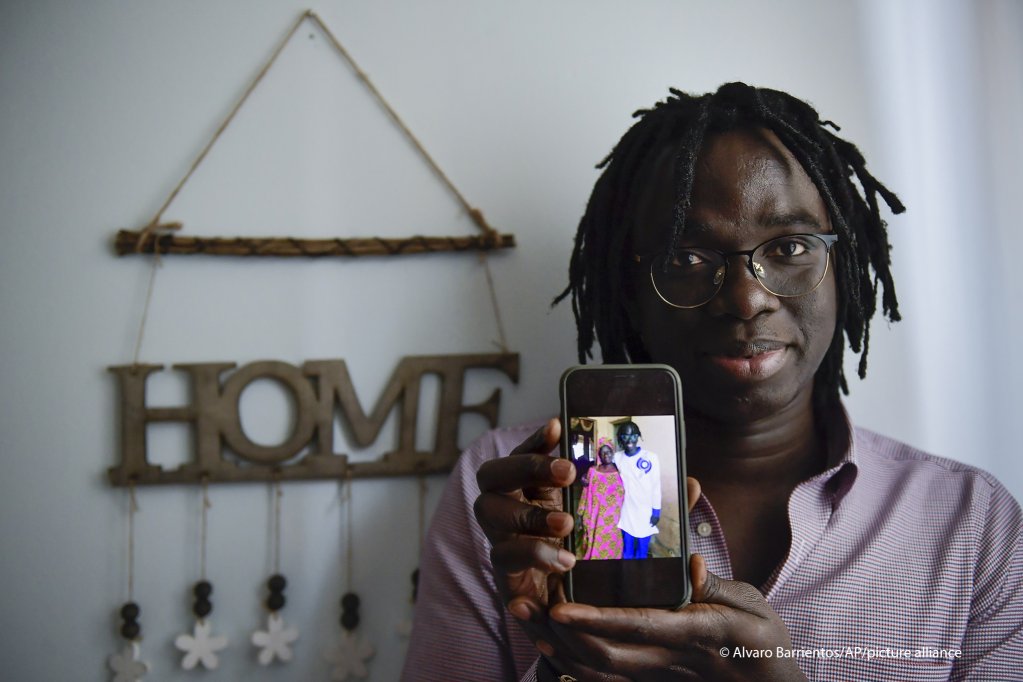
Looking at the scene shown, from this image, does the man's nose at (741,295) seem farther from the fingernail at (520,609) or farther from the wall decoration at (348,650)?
the wall decoration at (348,650)

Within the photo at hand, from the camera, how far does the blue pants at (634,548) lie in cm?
60

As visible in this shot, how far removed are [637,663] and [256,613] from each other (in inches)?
25.3

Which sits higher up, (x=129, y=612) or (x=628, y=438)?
(x=628, y=438)

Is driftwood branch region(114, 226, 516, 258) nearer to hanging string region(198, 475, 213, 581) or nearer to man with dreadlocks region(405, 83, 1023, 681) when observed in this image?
man with dreadlocks region(405, 83, 1023, 681)

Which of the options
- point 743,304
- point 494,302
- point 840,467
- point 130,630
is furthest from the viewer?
point 494,302

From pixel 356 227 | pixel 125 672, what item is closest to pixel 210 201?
pixel 356 227

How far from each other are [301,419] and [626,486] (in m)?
0.58

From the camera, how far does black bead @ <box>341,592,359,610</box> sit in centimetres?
103

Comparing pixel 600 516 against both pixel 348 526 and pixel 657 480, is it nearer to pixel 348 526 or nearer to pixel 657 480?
pixel 657 480

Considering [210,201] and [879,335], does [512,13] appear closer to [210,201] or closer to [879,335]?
[210,201]

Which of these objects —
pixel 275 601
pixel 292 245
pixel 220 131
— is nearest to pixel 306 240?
pixel 292 245

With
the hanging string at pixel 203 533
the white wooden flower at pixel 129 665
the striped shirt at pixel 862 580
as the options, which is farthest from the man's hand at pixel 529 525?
the white wooden flower at pixel 129 665

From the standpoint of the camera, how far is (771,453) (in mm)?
911

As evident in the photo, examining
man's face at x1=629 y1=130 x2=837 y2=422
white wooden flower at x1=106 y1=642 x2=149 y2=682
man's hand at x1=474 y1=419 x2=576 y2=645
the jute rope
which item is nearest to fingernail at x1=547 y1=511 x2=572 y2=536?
man's hand at x1=474 y1=419 x2=576 y2=645
